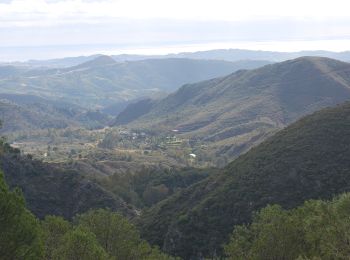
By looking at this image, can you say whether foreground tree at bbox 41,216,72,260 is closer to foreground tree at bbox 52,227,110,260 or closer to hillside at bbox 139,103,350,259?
foreground tree at bbox 52,227,110,260

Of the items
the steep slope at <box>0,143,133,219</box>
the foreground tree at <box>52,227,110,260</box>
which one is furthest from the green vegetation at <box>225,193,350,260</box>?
the steep slope at <box>0,143,133,219</box>

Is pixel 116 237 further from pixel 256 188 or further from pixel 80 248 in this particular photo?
pixel 256 188

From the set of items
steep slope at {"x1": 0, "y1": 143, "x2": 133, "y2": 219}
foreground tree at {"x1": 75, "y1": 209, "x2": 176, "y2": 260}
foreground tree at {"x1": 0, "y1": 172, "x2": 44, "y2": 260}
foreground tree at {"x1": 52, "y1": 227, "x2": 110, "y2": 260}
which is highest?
foreground tree at {"x1": 0, "y1": 172, "x2": 44, "y2": 260}

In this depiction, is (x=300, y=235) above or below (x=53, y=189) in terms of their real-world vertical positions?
above

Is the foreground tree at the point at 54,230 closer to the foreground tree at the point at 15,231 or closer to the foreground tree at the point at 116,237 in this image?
the foreground tree at the point at 116,237

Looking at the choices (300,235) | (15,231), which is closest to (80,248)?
(15,231)

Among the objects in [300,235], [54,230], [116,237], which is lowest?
[116,237]
